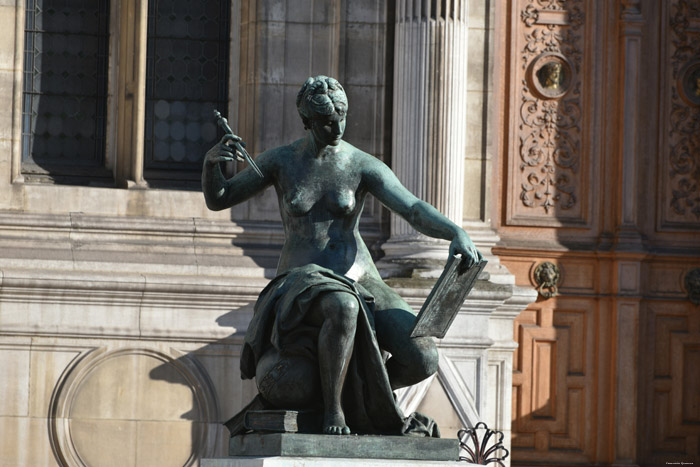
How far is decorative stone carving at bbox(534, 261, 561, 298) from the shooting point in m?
14.9

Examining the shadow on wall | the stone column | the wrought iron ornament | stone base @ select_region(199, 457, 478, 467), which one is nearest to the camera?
stone base @ select_region(199, 457, 478, 467)

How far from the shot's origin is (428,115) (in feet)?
44.9

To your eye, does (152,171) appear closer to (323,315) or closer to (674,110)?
(674,110)

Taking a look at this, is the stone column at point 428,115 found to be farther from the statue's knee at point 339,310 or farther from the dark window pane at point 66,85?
the statue's knee at point 339,310

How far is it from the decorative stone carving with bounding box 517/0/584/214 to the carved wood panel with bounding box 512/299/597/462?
903 mm

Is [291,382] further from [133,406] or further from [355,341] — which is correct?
[133,406]

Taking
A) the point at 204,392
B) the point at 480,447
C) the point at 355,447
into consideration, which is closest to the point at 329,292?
the point at 355,447

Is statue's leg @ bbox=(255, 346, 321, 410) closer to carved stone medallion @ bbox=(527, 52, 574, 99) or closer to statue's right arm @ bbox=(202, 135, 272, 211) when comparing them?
statue's right arm @ bbox=(202, 135, 272, 211)

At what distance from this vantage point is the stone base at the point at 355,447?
8336mm

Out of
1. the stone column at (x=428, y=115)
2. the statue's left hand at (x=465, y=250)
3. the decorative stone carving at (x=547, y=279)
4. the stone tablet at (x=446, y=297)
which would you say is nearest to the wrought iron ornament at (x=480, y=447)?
the stone column at (x=428, y=115)

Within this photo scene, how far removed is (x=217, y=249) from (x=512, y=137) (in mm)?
2811

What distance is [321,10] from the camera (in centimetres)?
1405

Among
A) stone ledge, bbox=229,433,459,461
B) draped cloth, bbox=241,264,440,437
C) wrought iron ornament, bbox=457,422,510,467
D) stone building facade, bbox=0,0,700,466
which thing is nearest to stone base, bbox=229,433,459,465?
stone ledge, bbox=229,433,459,461

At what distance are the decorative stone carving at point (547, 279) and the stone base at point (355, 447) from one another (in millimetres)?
6455
